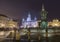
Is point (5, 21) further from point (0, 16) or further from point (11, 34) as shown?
point (11, 34)

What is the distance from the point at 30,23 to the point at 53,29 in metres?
37.8

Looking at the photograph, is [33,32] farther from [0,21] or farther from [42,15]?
[0,21]

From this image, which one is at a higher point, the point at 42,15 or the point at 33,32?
the point at 42,15

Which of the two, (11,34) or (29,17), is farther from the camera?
(29,17)

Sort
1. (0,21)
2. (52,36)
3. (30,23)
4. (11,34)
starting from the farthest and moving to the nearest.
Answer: (30,23) → (0,21) → (52,36) → (11,34)

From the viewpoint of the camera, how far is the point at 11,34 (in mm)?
56031

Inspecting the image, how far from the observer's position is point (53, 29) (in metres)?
62.6

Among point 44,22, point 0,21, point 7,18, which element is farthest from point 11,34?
point 7,18

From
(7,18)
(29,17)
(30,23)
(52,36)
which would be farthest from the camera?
(29,17)

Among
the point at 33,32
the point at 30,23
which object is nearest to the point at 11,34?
the point at 33,32

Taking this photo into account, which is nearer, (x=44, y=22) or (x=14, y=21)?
(x=44, y=22)

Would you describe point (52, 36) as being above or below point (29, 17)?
below

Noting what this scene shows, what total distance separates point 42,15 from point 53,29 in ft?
51.6

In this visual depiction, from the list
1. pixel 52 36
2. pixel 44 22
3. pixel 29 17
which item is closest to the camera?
pixel 52 36
